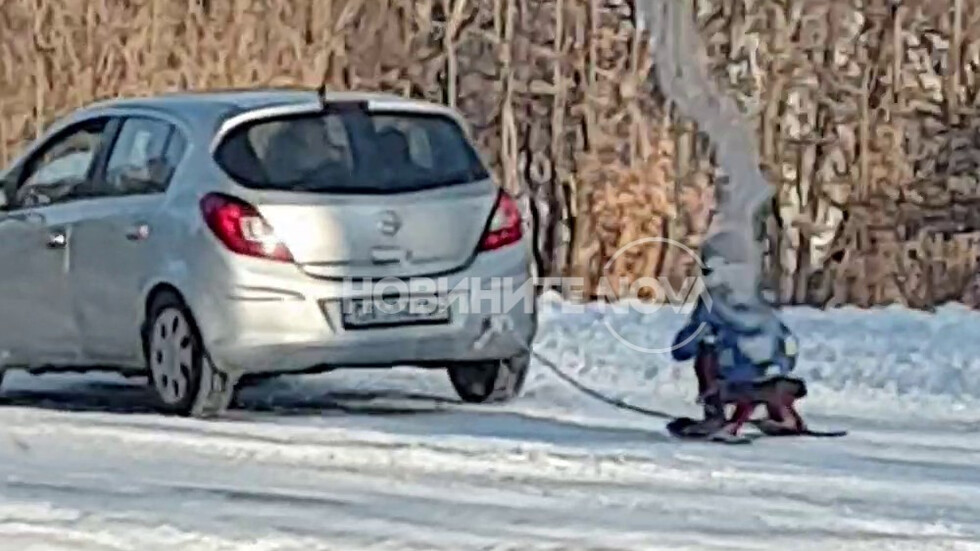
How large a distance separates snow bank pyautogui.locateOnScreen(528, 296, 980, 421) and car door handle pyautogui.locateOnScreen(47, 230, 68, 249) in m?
2.52

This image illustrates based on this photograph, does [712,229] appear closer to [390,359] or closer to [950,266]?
[390,359]

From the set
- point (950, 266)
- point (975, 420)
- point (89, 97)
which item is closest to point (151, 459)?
point (975, 420)

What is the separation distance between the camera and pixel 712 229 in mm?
11516

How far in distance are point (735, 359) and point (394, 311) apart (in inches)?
72.2

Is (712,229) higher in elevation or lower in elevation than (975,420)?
higher

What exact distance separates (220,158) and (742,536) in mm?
4664

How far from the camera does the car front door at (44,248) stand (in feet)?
43.7

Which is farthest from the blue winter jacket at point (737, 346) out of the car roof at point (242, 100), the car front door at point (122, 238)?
the car front door at point (122, 238)

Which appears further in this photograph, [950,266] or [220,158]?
[950,266]

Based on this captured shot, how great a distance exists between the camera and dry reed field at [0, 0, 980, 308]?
757 inches

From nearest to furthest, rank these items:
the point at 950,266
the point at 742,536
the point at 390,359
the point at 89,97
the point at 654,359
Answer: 1. the point at 742,536
2. the point at 390,359
3. the point at 654,359
4. the point at 950,266
5. the point at 89,97

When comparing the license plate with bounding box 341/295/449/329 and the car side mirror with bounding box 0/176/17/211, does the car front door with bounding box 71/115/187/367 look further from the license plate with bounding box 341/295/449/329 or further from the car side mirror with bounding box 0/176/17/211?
the license plate with bounding box 341/295/449/329

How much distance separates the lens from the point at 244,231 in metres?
12.3

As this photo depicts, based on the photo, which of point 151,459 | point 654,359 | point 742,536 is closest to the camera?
point 742,536
